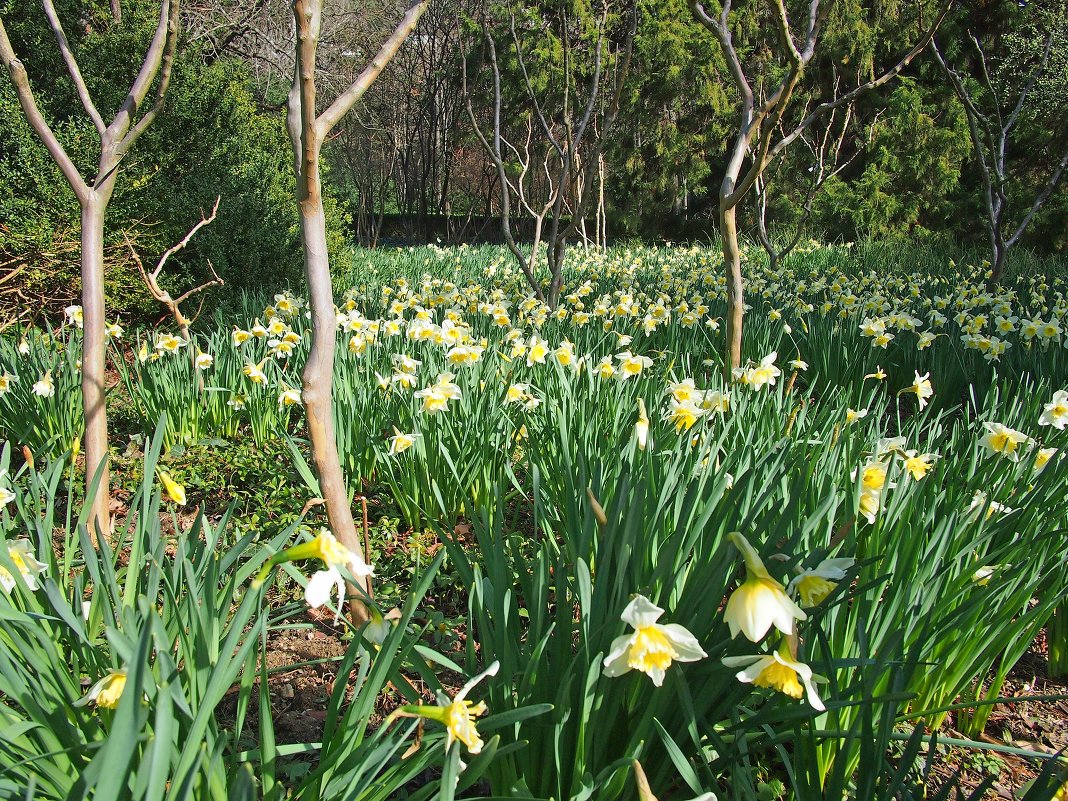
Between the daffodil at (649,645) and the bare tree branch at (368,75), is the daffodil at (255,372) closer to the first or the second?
the bare tree branch at (368,75)

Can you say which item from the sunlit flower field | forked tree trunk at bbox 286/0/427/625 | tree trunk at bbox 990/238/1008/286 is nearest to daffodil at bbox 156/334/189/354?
the sunlit flower field

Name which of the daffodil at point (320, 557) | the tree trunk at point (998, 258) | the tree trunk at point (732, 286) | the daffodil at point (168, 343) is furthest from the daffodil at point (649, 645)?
the tree trunk at point (998, 258)

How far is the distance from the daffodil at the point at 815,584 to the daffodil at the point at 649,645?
21cm

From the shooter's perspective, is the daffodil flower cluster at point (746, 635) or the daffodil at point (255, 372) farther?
the daffodil at point (255, 372)

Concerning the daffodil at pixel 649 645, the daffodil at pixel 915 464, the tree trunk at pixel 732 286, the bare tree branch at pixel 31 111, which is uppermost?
the bare tree branch at pixel 31 111

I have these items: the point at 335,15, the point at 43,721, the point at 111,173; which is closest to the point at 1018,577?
the point at 43,721

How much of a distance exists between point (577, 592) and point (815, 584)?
0.53 metres

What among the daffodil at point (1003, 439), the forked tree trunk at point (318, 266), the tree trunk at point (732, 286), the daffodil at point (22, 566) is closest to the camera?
the daffodil at point (22, 566)

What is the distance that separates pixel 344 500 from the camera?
1.68 meters

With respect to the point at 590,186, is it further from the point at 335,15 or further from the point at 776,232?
the point at 776,232

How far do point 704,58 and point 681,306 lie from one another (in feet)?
43.0

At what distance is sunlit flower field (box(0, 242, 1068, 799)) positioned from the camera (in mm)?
1018

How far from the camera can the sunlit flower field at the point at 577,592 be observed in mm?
1018

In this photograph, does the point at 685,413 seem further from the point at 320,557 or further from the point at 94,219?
the point at 94,219
